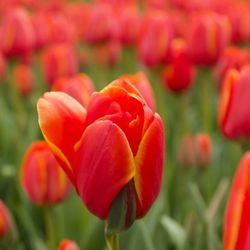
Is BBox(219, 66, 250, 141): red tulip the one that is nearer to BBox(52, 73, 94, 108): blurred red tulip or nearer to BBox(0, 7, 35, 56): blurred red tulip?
BBox(52, 73, 94, 108): blurred red tulip

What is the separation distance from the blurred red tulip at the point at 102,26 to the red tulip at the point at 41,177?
109 cm

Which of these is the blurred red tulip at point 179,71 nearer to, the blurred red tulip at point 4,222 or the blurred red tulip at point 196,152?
the blurred red tulip at point 196,152

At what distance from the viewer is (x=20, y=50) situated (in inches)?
75.8

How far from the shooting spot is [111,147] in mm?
698

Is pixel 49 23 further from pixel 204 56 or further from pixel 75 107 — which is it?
pixel 75 107

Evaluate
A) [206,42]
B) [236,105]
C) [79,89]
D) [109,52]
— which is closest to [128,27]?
[109,52]

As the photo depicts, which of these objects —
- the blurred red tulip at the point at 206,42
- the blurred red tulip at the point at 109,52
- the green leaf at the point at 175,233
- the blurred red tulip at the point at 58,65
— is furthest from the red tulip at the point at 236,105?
the blurred red tulip at the point at 109,52

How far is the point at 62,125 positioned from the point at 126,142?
0.08m

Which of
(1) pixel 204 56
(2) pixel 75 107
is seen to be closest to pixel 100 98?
(2) pixel 75 107

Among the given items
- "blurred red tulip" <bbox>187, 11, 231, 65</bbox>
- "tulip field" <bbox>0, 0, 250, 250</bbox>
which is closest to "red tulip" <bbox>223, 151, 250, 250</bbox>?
"tulip field" <bbox>0, 0, 250, 250</bbox>

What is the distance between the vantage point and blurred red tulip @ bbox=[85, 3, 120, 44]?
87.2 inches

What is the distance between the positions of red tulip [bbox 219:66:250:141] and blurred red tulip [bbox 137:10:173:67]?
0.69m

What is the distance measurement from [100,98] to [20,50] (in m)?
1.24

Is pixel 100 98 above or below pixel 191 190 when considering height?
above
